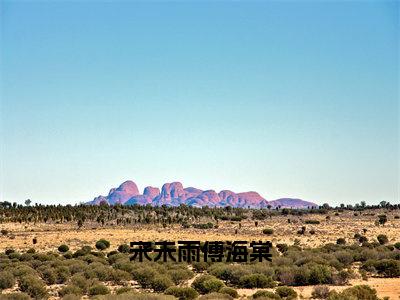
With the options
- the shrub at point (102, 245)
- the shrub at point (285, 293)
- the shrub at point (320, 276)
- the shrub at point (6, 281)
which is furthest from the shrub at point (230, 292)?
the shrub at point (102, 245)

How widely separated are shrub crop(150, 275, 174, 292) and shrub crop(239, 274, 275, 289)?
409 centimetres

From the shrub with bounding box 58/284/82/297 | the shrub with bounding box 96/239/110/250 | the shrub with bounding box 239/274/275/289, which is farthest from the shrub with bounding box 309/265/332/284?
the shrub with bounding box 96/239/110/250

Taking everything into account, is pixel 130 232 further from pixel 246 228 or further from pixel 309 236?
pixel 309 236

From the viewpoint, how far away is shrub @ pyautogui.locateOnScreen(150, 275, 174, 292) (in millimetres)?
27747

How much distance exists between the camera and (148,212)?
4409 inches

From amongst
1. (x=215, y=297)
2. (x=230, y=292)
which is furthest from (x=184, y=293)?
(x=230, y=292)

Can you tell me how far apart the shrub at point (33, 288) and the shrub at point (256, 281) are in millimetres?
10512

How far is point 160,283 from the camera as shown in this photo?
27797 mm

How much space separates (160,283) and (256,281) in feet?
17.1

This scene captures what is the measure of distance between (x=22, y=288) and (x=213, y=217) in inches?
3356

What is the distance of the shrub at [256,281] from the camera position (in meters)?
28.6

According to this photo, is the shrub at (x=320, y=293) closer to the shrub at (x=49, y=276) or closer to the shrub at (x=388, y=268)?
the shrub at (x=388, y=268)

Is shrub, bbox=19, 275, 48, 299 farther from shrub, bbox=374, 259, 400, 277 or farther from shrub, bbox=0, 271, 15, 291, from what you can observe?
shrub, bbox=374, 259, 400, 277

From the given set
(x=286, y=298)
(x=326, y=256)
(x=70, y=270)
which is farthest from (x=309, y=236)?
(x=286, y=298)
